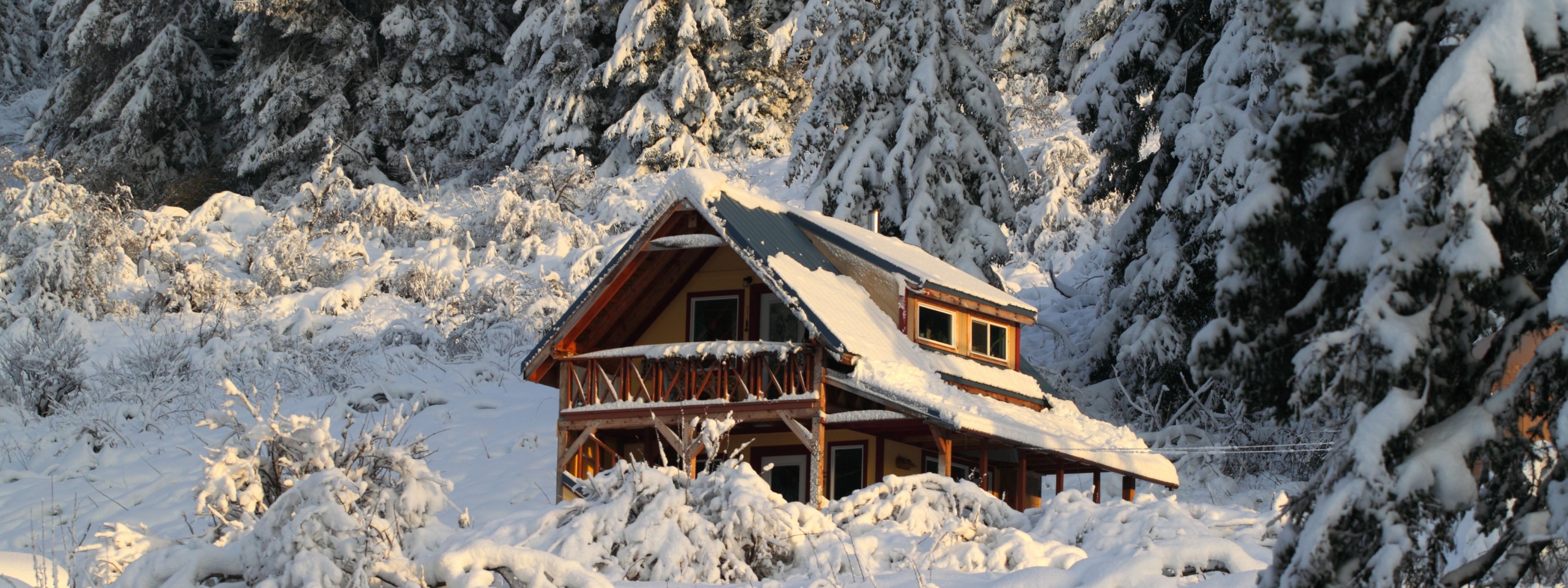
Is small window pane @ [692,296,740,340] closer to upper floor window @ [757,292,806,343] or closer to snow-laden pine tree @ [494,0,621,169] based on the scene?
upper floor window @ [757,292,806,343]

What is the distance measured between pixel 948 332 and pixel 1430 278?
14.7 metres

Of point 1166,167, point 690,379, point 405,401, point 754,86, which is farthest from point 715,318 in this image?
point 754,86

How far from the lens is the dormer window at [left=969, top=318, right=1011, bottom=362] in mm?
22766

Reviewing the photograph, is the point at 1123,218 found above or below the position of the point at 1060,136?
below

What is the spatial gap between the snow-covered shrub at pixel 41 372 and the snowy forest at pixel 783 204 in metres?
0.10

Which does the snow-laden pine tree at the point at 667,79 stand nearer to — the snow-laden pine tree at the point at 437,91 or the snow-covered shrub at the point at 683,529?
the snow-laden pine tree at the point at 437,91

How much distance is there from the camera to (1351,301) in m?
8.35

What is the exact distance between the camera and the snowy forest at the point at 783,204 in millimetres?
7824

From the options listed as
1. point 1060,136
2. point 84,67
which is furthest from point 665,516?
point 84,67

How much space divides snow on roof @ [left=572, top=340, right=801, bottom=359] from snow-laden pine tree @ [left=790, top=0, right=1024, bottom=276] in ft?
29.9

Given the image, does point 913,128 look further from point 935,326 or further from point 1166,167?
point 935,326

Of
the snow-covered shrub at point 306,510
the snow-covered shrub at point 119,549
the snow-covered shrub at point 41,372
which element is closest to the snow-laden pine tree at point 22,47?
the snow-covered shrub at point 41,372

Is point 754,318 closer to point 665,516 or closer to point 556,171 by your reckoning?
point 665,516

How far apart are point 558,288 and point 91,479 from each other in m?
12.3
